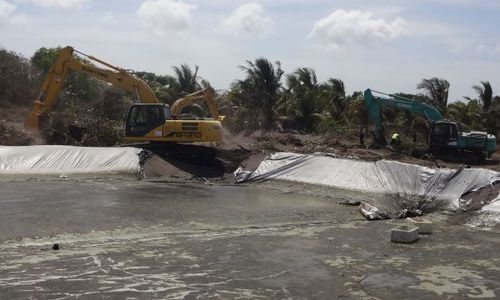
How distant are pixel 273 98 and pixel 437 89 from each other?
390 inches

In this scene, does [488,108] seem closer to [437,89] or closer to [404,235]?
Result: [437,89]

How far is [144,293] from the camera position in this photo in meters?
6.63

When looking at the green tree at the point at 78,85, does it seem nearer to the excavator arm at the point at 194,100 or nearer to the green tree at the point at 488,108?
the excavator arm at the point at 194,100

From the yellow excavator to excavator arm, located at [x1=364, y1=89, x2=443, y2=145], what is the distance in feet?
27.1

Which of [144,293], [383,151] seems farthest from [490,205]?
[383,151]

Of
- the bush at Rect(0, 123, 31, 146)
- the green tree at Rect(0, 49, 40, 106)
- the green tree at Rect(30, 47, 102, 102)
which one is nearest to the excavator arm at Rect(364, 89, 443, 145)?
the bush at Rect(0, 123, 31, 146)

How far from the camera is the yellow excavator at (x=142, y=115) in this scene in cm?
1993

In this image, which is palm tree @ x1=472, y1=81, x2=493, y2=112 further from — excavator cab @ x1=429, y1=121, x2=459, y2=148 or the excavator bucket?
the excavator bucket

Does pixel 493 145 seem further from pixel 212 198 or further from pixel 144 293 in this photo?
pixel 144 293

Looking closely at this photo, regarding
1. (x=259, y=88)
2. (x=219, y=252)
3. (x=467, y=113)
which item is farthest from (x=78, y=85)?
(x=219, y=252)

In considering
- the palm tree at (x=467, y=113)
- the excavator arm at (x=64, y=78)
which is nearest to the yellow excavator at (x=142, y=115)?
the excavator arm at (x=64, y=78)

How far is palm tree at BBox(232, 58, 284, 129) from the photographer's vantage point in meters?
35.7

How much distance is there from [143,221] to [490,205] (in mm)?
7385

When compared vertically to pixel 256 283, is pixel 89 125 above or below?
above
